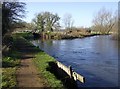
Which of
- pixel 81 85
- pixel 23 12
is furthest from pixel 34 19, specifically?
pixel 81 85

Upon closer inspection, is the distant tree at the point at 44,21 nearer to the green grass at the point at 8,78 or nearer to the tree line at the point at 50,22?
the tree line at the point at 50,22

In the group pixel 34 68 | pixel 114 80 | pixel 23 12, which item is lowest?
pixel 114 80

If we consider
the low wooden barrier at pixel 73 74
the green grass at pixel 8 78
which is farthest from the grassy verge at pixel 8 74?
the low wooden barrier at pixel 73 74

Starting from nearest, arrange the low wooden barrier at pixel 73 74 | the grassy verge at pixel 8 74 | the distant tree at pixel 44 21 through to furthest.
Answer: the grassy verge at pixel 8 74
the low wooden barrier at pixel 73 74
the distant tree at pixel 44 21

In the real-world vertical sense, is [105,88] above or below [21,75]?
below

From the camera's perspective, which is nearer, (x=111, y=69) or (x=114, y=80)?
(x=114, y=80)

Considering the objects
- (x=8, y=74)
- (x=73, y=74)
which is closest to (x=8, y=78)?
(x=8, y=74)

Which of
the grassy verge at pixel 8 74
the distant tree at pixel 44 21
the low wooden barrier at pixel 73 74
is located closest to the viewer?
the grassy verge at pixel 8 74

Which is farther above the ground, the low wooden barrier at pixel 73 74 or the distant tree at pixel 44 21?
the distant tree at pixel 44 21

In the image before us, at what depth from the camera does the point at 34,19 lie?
4117 inches

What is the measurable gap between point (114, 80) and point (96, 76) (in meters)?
1.85

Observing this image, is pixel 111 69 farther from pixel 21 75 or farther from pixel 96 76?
pixel 21 75

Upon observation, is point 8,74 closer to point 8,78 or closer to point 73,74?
point 8,78

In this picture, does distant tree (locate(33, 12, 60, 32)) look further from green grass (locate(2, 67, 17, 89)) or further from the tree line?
green grass (locate(2, 67, 17, 89))
